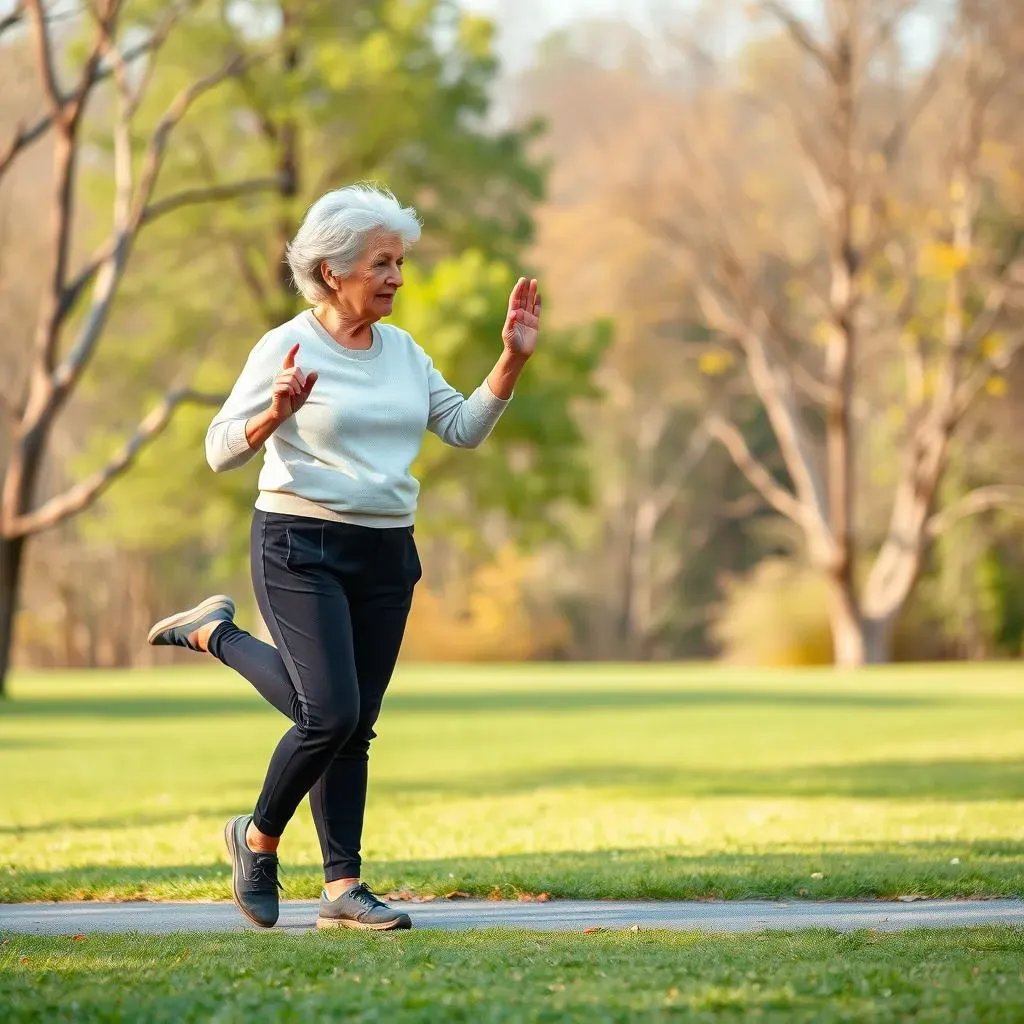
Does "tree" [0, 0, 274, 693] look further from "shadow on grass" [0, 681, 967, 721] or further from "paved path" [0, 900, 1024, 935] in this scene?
"paved path" [0, 900, 1024, 935]

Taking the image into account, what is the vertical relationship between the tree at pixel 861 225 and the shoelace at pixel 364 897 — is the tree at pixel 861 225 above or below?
above

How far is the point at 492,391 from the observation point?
6172 millimetres

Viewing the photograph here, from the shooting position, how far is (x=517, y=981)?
4.64m

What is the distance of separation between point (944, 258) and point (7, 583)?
56.9 feet

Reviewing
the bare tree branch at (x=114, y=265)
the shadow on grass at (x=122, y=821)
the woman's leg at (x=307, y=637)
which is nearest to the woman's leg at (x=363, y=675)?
the woman's leg at (x=307, y=637)

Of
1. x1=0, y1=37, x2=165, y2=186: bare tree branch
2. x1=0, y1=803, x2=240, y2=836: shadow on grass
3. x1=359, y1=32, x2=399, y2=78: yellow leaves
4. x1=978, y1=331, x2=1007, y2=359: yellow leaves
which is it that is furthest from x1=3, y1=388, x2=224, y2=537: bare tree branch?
x1=978, y1=331, x2=1007, y2=359: yellow leaves

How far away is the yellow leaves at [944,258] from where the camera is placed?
108 feet

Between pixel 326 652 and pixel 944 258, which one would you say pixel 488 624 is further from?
pixel 326 652

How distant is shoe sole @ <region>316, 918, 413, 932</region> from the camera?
579 cm

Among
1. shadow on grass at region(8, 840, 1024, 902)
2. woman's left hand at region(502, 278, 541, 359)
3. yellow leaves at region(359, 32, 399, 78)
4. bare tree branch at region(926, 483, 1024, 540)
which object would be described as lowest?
shadow on grass at region(8, 840, 1024, 902)

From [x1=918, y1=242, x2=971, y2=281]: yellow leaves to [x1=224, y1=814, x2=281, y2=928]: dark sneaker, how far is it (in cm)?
2867

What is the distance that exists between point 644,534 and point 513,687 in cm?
2381

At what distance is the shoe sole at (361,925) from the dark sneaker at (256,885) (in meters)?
0.16

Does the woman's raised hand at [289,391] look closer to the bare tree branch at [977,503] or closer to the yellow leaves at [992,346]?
the bare tree branch at [977,503]
